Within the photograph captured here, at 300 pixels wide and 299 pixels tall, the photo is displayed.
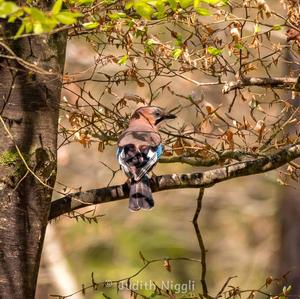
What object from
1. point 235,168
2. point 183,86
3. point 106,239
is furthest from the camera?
point 106,239

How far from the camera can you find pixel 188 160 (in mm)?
5242

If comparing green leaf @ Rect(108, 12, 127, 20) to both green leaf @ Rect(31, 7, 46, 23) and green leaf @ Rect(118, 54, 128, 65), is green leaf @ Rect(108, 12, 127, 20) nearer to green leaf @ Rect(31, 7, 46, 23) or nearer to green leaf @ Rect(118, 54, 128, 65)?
green leaf @ Rect(118, 54, 128, 65)

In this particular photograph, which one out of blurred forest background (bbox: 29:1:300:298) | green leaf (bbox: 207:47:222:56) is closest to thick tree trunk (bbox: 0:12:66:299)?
green leaf (bbox: 207:47:222:56)

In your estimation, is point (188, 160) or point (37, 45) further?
point (188, 160)

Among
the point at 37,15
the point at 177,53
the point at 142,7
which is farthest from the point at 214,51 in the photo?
the point at 37,15

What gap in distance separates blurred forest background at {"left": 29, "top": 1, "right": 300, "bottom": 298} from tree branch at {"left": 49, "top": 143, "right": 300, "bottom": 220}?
8.87 metres

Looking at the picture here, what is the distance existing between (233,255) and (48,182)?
41.0 ft

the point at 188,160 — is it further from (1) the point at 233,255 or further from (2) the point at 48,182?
(1) the point at 233,255

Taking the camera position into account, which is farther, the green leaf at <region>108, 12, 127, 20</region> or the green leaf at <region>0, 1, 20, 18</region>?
the green leaf at <region>108, 12, 127, 20</region>

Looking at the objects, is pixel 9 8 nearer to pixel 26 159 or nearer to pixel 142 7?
pixel 142 7

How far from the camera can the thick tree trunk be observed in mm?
4414

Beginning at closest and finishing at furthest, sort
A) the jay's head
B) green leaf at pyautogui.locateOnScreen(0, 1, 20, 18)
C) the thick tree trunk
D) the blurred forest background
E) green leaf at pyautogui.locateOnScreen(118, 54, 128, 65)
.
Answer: green leaf at pyautogui.locateOnScreen(0, 1, 20, 18) < the thick tree trunk < green leaf at pyautogui.locateOnScreen(118, 54, 128, 65) < the jay's head < the blurred forest background

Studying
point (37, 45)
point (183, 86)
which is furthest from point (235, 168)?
point (183, 86)

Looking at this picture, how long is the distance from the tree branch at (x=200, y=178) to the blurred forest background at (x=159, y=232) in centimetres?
887
